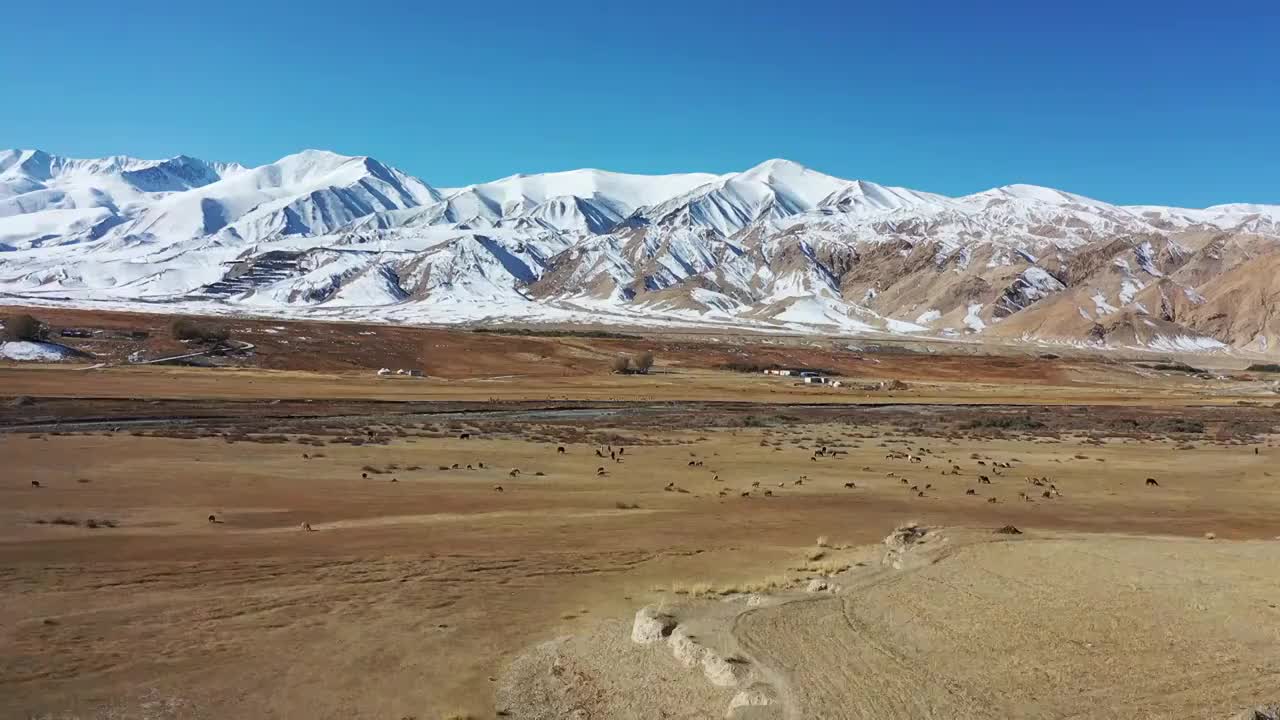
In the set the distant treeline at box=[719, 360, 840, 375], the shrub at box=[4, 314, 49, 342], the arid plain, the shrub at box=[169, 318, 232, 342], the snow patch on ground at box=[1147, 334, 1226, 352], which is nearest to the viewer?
the arid plain

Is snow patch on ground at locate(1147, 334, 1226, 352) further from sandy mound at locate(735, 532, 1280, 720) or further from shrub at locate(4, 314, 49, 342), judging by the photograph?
shrub at locate(4, 314, 49, 342)

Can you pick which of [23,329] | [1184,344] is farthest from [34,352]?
Result: [1184,344]

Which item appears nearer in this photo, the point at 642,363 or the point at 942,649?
the point at 942,649

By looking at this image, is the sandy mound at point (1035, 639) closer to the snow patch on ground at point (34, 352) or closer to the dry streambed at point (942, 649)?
the dry streambed at point (942, 649)

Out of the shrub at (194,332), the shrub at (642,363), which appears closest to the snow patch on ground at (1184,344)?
the shrub at (642,363)

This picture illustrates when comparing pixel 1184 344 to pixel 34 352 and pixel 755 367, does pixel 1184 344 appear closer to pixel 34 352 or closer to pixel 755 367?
pixel 755 367

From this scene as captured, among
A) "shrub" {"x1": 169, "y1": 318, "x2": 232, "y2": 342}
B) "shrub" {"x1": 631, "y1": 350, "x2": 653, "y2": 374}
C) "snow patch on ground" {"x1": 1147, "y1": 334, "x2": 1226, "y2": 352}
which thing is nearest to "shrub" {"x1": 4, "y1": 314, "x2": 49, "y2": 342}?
"shrub" {"x1": 169, "y1": 318, "x2": 232, "y2": 342}

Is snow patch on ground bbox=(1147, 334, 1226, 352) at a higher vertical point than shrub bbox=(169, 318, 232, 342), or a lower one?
higher
